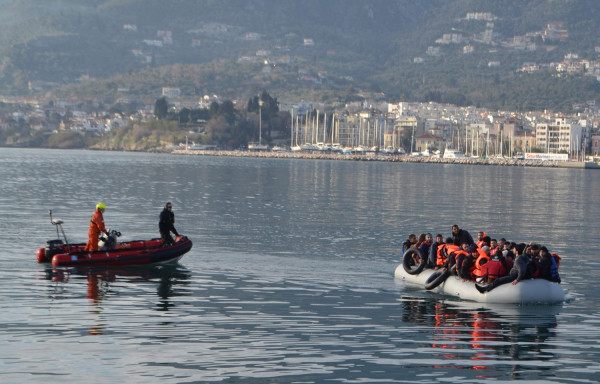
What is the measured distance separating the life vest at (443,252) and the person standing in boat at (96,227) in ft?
35.7

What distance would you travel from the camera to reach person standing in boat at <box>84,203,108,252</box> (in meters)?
35.2

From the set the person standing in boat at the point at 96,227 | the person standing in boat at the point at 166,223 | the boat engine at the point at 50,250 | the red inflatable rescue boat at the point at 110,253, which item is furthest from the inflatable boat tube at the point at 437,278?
the boat engine at the point at 50,250

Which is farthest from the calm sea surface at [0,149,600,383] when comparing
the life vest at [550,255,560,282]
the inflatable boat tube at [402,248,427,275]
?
the life vest at [550,255,560,282]

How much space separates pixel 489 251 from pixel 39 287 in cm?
1315

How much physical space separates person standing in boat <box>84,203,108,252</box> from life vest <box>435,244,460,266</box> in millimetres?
10877

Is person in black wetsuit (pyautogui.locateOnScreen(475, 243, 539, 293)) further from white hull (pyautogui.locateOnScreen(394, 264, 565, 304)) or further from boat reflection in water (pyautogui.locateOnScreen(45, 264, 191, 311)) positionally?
boat reflection in water (pyautogui.locateOnScreen(45, 264, 191, 311))

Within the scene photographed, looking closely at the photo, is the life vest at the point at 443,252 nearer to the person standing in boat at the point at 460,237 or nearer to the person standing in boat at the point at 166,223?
the person standing in boat at the point at 460,237

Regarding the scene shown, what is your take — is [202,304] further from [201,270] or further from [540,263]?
[540,263]

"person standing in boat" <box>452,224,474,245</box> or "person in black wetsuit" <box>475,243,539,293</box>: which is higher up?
"person standing in boat" <box>452,224,474,245</box>

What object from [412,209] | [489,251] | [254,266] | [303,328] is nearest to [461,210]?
[412,209]

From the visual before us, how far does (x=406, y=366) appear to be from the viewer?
903 inches

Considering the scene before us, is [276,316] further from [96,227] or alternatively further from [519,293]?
[96,227]

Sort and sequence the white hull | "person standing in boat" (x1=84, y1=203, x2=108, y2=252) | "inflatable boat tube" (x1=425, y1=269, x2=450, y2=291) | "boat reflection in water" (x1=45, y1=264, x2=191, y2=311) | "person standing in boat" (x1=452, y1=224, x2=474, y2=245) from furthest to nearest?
"person standing in boat" (x1=84, y1=203, x2=108, y2=252), "person standing in boat" (x1=452, y1=224, x2=474, y2=245), "inflatable boat tube" (x1=425, y1=269, x2=450, y2=291), "boat reflection in water" (x1=45, y1=264, x2=191, y2=311), the white hull

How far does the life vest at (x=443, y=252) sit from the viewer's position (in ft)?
107
